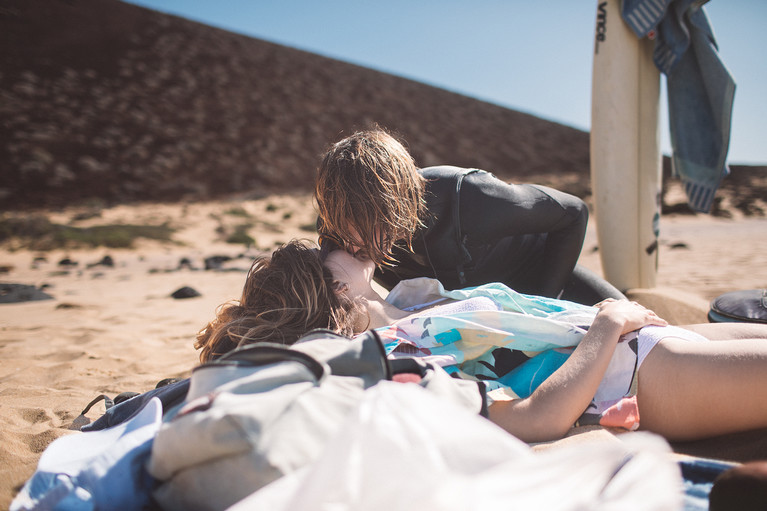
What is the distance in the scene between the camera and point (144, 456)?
102cm

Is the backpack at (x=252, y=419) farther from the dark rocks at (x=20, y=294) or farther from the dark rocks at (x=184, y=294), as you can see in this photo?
the dark rocks at (x=20, y=294)

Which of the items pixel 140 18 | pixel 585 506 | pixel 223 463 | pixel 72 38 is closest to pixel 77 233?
pixel 223 463

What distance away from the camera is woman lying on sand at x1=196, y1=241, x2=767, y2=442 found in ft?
4.13

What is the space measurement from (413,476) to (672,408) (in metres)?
1.00

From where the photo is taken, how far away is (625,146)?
352 cm

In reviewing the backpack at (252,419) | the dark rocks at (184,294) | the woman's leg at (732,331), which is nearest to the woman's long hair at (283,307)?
the backpack at (252,419)

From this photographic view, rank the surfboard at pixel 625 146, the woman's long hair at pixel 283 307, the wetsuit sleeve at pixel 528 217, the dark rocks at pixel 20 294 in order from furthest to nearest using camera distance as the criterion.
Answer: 1. the dark rocks at pixel 20 294
2. the surfboard at pixel 625 146
3. the wetsuit sleeve at pixel 528 217
4. the woman's long hair at pixel 283 307

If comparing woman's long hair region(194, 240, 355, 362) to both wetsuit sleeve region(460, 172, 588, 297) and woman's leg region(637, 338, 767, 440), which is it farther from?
woman's leg region(637, 338, 767, 440)

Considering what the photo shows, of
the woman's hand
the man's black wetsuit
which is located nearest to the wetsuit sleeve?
the man's black wetsuit

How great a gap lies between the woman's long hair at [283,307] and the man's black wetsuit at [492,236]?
50cm

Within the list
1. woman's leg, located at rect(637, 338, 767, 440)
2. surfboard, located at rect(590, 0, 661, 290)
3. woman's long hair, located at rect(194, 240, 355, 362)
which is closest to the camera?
woman's leg, located at rect(637, 338, 767, 440)

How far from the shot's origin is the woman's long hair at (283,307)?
147 centimetres

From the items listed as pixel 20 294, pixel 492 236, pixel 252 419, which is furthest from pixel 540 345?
pixel 20 294

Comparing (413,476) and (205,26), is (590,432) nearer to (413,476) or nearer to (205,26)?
(413,476)
